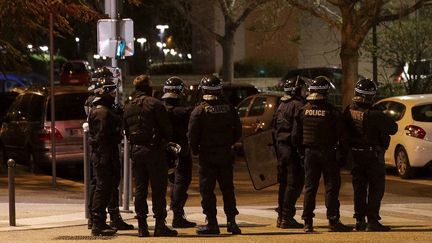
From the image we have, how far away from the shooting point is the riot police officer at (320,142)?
37.9 feet

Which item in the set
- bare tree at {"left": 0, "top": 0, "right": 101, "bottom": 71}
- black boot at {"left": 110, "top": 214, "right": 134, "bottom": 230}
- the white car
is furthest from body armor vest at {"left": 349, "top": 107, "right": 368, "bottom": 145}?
bare tree at {"left": 0, "top": 0, "right": 101, "bottom": 71}

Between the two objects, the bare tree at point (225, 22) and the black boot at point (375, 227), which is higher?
the bare tree at point (225, 22)

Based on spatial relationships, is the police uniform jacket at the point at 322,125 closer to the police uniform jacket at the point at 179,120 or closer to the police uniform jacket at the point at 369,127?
the police uniform jacket at the point at 369,127

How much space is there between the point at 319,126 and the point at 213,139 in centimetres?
128

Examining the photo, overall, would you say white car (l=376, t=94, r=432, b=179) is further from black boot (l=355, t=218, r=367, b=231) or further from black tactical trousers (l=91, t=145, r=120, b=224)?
black tactical trousers (l=91, t=145, r=120, b=224)

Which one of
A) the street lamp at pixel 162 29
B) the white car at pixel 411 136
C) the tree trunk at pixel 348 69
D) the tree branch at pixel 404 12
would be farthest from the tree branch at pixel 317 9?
the street lamp at pixel 162 29

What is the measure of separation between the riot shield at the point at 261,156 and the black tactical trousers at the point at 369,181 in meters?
1.59

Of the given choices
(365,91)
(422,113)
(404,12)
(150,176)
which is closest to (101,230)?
(150,176)

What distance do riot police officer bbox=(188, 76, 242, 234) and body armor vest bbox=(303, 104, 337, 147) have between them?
859 mm

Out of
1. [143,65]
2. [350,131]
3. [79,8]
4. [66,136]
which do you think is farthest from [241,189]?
[143,65]

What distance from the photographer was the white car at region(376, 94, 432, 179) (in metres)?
18.2

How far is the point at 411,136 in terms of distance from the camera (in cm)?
1836

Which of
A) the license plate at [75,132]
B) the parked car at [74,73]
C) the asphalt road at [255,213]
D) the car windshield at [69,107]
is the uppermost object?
the parked car at [74,73]

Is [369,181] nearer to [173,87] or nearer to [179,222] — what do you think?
[179,222]
